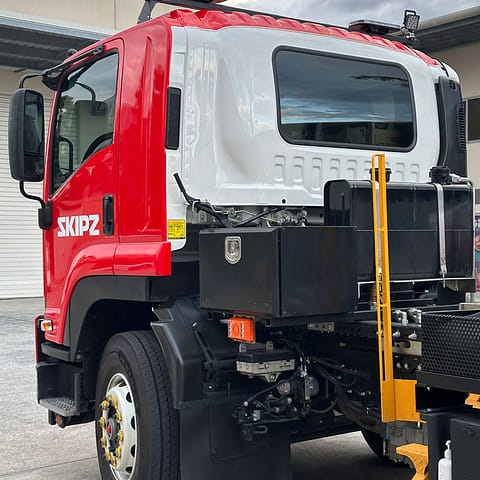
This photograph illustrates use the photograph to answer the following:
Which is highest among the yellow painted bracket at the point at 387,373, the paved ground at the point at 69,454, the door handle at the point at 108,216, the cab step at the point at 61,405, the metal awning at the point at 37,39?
the metal awning at the point at 37,39

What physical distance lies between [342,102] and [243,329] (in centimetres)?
171

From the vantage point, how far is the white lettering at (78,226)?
4.67 m

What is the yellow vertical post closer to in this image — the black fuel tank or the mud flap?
the black fuel tank

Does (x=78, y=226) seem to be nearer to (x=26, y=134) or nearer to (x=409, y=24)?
(x=26, y=134)

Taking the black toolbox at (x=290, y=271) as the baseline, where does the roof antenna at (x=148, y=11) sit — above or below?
above

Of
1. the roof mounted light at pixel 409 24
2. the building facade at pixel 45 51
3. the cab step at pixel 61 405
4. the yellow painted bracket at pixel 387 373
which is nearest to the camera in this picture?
the yellow painted bracket at pixel 387 373

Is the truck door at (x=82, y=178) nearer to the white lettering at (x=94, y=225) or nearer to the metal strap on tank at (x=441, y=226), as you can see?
the white lettering at (x=94, y=225)

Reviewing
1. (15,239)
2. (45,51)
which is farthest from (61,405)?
(15,239)

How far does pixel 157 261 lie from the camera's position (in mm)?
3986

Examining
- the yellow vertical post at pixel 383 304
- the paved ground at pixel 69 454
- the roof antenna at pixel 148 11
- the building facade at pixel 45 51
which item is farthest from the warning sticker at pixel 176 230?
the building facade at pixel 45 51

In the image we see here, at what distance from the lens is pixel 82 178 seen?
485 centimetres

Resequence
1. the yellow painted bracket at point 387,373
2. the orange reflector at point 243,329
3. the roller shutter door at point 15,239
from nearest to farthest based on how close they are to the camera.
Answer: the yellow painted bracket at point 387,373, the orange reflector at point 243,329, the roller shutter door at point 15,239

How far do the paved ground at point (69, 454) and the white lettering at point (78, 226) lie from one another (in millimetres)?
1765

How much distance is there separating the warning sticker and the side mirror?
55.2 inches
